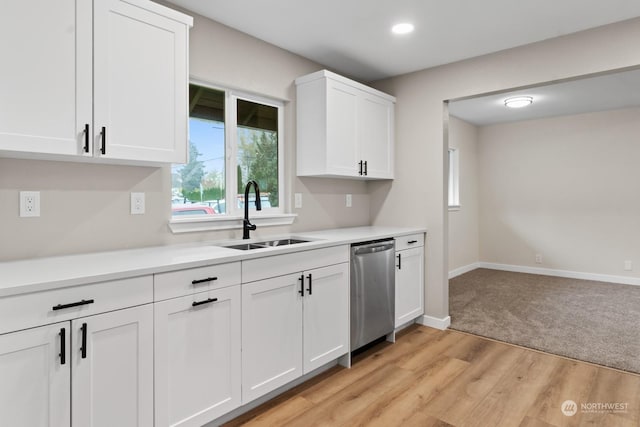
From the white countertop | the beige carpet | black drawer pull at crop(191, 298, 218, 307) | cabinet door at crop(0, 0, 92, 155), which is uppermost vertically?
cabinet door at crop(0, 0, 92, 155)

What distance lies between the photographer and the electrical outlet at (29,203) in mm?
1812

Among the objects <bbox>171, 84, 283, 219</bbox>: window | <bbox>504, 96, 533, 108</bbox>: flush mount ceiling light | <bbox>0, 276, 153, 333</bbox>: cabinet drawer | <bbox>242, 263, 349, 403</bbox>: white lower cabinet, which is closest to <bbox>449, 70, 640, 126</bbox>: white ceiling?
<bbox>504, 96, 533, 108</bbox>: flush mount ceiling light

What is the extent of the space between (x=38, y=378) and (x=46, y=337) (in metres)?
0.15

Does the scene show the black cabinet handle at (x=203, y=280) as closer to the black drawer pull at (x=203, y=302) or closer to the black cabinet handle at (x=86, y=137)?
the black drawer pull at (x=203, y=302)

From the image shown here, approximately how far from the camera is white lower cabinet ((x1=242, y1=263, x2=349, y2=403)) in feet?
6.66

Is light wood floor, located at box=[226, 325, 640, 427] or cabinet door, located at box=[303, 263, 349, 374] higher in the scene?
cabinet door, located at box=[303, 263, 349, 374]

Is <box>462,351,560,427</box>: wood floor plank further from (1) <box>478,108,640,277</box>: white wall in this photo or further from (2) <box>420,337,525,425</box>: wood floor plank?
(1) <box>478,108,640,277</box>: white wall

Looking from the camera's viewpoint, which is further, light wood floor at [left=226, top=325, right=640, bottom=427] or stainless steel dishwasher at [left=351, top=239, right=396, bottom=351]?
stainless steel dishwasher at [left=351, top=239, right=396, bottom=351]

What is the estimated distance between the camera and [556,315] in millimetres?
3818

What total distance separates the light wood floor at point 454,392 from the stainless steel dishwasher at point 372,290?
194mm

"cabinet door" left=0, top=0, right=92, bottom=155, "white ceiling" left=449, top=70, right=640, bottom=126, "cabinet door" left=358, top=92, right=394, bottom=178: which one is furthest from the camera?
"white ceiling" left=449, top=70, right=640, bottom=126

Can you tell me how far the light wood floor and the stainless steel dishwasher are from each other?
0.19m

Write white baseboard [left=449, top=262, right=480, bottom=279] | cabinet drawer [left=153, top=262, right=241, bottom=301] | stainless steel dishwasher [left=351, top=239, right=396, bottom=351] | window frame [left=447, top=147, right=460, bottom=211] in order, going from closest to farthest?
cabinet drawer [left=153, top=262, right=241, bottom=301] < stainless steel dishwasher [left=351, top=239, right=396, bottom=351] < white baseboard [left=449, top=262, right=480, bottom=279] < window frame [left=447, top=147, right=460, bottom=211]

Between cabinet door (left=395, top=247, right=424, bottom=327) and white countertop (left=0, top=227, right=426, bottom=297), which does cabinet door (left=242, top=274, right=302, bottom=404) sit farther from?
cabinet door (left=395, top=247, right=424, bottom=327)
